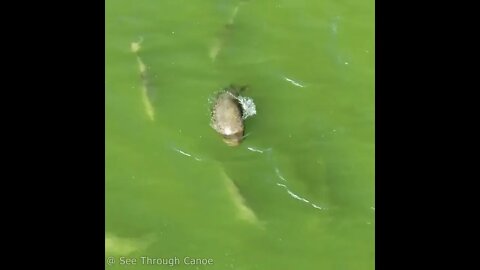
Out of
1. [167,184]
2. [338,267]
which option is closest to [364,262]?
[338,267]

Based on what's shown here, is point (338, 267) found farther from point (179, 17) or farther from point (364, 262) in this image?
point (179, 17)

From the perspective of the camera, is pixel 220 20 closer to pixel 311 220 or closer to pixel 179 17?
pixel 179 17

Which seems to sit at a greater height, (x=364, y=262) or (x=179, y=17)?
(x=179, y=17)

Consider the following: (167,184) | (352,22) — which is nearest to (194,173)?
(167,184)

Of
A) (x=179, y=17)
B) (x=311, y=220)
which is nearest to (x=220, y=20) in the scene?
(x=179, y=17)

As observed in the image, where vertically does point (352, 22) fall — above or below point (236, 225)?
above
